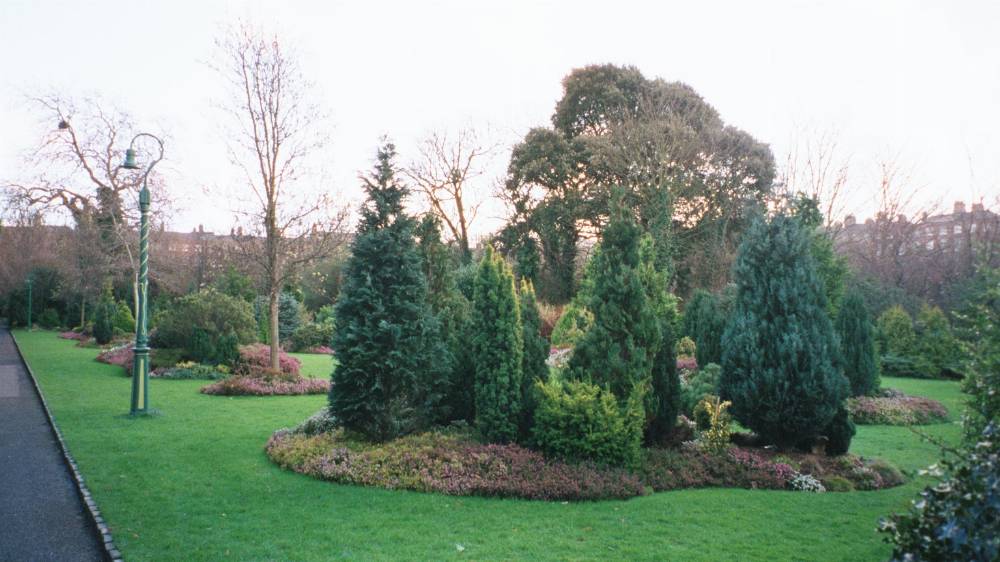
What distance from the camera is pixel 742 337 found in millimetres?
9250

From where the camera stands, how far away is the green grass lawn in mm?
5617

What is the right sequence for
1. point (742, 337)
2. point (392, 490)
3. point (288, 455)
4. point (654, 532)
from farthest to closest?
point (742, 337), point (288, 455), point (392, 490), point (654, 532)

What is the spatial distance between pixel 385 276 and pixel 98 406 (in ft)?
27.0

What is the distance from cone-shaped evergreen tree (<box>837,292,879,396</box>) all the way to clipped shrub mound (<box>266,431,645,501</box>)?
32.0 ft

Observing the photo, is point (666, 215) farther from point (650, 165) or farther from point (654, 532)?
point (654, 532)

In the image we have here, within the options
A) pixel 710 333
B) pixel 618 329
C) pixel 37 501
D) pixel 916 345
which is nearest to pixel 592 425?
pixel 618 329

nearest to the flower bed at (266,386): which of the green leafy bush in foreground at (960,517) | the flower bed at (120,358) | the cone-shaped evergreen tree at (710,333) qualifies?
the flower bed at (120,358)

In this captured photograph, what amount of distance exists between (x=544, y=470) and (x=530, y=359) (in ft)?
6.08

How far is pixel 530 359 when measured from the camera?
9.09 meters

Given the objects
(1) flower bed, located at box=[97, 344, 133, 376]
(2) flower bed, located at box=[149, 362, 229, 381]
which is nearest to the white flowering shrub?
(2) flower bed, located at box=[149, 362, 229, 381]

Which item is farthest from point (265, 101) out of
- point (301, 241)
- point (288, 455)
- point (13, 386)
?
point (288, 455)

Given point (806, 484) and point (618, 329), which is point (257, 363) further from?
point (806, 484)

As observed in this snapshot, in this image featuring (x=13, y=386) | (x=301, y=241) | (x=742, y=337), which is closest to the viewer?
(x=742, y=337)

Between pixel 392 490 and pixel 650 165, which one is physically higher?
pixel 650 165
